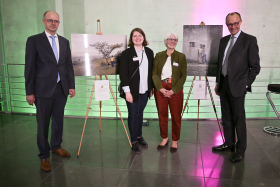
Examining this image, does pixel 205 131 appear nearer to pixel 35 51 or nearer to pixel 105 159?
pixel 105 159

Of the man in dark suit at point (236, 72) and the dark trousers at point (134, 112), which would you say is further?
the dark trousers at point (134, 112)

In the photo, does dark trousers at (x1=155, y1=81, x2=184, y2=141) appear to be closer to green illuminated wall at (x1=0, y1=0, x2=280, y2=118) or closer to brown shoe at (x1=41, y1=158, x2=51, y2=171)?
green illuminated wall at (x1=0, y1=0, x2=280, y2=118)

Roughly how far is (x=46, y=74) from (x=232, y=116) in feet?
7.81

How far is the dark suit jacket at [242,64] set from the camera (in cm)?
236

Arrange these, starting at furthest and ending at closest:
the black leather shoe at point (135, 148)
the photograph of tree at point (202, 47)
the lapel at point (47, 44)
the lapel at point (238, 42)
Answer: the photograph of tree at point (202, 47) < the black leather shoe at point (135, 148) < the lapel at point (238, 42) < the lapel at point (47, 44)

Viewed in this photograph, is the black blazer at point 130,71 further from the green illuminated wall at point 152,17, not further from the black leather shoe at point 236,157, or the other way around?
the green illuminated wall at point 152,17

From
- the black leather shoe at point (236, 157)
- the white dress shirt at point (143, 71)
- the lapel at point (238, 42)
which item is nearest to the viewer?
the lapel at point (238, 42)

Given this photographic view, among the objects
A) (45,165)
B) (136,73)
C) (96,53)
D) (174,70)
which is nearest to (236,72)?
(174,70)

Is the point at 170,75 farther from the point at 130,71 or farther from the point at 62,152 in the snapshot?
the point at 62,152

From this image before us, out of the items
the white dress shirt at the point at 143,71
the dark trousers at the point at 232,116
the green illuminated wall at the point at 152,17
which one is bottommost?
the dark trousers at the point at 232,116

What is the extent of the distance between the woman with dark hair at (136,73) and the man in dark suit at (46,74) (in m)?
0.73

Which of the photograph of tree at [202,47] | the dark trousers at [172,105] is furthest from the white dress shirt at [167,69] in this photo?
the photograph of tree at [202,47]

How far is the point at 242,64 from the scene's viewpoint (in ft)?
7.92

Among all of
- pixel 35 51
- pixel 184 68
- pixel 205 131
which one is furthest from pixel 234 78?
pixel 35 51
